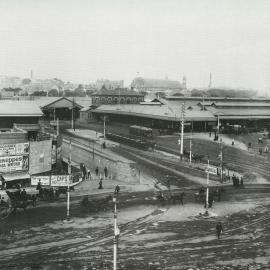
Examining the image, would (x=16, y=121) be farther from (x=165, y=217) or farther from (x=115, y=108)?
(x=115, y=108)

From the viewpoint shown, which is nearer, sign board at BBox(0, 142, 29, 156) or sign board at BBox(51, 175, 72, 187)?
sign board at BBox(51, 175, 72, 187)

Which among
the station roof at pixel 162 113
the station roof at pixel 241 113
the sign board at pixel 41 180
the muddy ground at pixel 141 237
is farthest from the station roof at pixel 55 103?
the muddy ground at pixel 141 237

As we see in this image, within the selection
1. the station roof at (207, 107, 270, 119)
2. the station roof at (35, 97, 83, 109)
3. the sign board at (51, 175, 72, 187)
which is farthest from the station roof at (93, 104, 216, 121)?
the sign board at (51, 175, 72, 187)

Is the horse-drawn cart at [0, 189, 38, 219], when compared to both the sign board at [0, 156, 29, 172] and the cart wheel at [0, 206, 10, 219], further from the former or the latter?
the sign board at [0, 156, 29, 172]

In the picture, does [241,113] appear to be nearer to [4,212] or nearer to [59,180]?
[59,180]

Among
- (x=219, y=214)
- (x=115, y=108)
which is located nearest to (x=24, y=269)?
(x=219, y=214)

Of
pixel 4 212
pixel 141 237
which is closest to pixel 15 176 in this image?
pixel 4 212

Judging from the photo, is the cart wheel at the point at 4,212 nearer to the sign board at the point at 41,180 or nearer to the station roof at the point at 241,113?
the sign board at the point at 41,180
